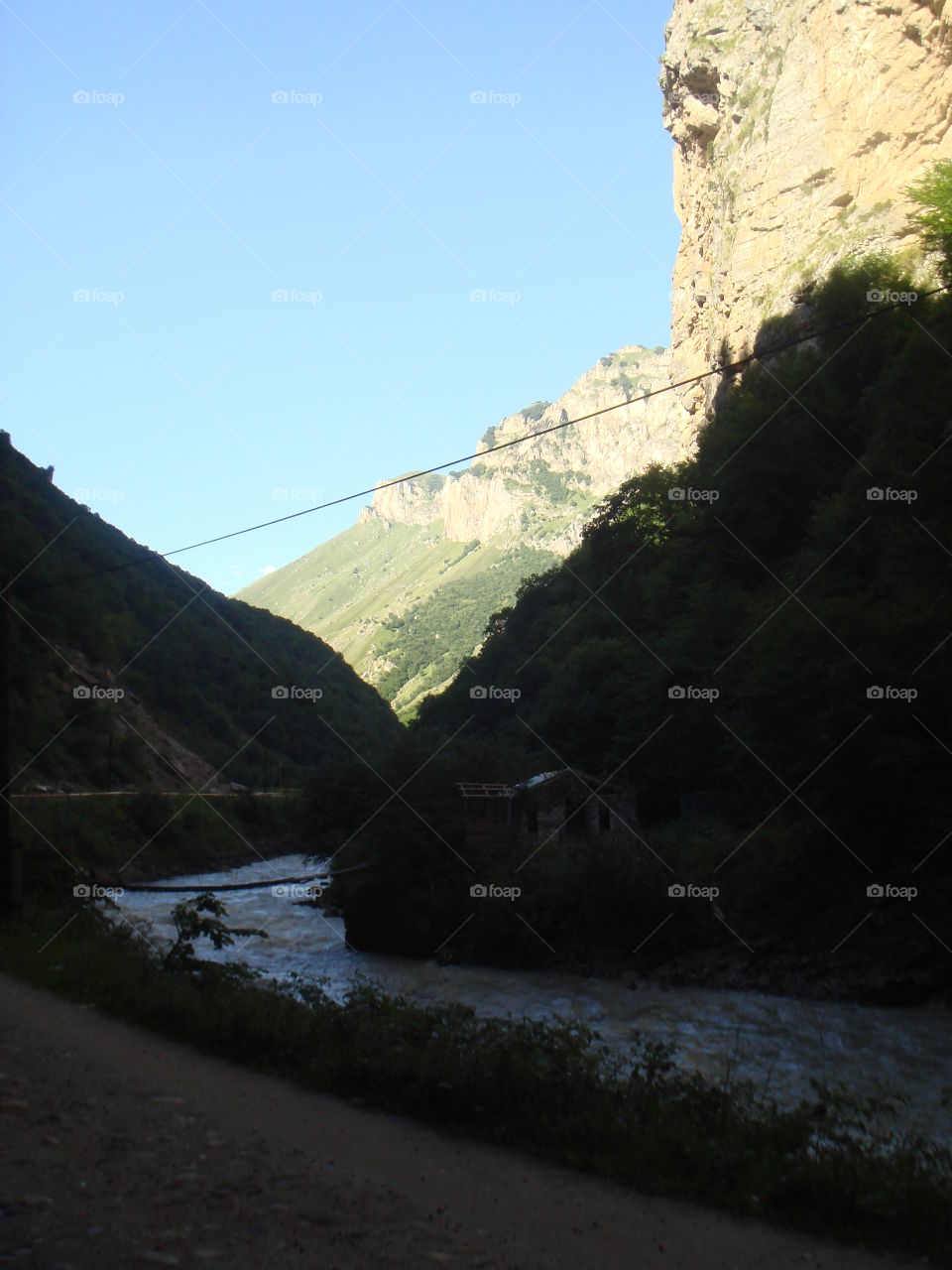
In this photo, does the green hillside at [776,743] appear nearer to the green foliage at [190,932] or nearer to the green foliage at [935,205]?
the green foliage at [935,205]

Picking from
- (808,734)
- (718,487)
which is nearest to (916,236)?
(718,487)

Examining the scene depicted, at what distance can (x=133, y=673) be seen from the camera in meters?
70.9

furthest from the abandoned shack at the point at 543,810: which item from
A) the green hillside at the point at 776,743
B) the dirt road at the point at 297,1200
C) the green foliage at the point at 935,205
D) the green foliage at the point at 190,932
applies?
the dirt road at the point at 297,1200

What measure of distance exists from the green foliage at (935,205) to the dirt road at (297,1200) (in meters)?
38.3

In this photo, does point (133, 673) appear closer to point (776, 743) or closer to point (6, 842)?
point (776, 743)

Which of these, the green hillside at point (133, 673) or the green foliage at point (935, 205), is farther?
the green hillside at point (133, 673)

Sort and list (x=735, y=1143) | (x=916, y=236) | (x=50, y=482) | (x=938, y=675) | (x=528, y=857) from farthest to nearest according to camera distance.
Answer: (x=50, y=482) < (x=916, y=236) < (x=528, y=857) < (x=938, y=675) < (x=735, y=1143)

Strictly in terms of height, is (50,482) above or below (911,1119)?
above

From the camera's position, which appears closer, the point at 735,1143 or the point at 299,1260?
the point at 299,1260

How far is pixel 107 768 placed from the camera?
55438 mm

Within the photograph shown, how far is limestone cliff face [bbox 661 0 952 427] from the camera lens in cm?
4809

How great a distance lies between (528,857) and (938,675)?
515 inches

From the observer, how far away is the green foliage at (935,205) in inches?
1555

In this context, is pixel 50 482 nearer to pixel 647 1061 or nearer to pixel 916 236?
pixel 916 236
